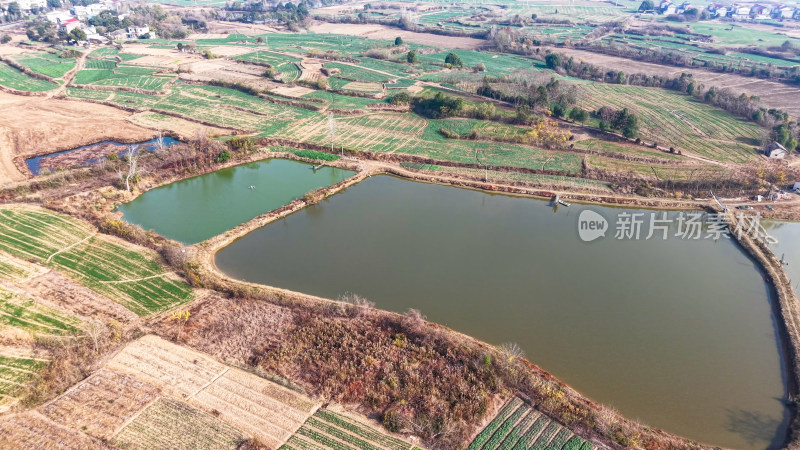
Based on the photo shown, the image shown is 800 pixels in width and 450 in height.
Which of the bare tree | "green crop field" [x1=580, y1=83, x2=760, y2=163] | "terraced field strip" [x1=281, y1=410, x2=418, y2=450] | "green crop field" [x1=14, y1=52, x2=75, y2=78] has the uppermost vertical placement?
"green crop field" [x1=14, y1=52, x2=75, y2=78]

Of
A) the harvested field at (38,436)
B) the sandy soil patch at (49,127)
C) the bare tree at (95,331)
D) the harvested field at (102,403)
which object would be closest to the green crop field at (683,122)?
the harvested field at (102,403)

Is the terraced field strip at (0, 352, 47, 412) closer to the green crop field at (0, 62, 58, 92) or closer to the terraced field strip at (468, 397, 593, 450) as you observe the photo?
the terraced field strip at (468, 397, 593, 450)

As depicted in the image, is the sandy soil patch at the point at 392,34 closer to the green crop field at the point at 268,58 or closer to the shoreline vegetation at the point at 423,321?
the green crop field at the point at 268,58

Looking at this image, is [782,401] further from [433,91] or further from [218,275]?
[433,91]

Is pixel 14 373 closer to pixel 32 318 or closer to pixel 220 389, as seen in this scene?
pixel 32 318

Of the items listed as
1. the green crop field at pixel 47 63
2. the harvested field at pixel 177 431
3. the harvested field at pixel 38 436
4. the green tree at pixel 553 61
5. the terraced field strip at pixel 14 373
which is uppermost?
the green tree at pixel 553 61

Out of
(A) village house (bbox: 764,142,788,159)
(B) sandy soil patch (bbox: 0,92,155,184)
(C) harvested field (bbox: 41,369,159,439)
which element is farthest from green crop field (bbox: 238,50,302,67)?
(A) village house (bbox: 764,142,788,159)

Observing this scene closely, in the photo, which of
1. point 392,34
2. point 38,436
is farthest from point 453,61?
point 38,436
